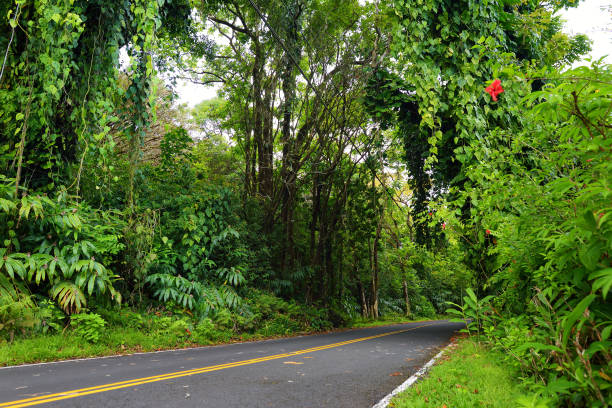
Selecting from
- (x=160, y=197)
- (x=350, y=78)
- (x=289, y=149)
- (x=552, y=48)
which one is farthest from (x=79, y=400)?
(x=552, y=48)

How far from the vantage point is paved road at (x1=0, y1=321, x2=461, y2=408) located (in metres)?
3.61

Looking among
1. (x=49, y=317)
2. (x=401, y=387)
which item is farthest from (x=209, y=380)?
(x=49, y=317)

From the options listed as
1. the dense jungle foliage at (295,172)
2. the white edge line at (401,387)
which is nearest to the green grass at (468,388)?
the white edge line at (401,387)

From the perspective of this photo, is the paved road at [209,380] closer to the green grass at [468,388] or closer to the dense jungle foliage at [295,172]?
the green grass at [468,388]

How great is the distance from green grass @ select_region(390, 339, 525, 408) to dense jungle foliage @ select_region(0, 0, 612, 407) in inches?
14.1

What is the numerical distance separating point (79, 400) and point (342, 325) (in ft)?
40.8

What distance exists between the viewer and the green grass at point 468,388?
3.37 metres

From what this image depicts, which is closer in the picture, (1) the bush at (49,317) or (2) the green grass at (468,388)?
(2) the green grass at (468,388)

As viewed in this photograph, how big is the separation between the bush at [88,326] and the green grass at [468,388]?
5.47 meters

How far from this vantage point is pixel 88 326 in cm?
657

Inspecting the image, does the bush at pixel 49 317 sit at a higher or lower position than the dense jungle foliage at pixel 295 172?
lower

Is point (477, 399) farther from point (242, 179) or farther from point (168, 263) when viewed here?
point (242, 179)

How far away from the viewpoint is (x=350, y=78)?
12.8 meters

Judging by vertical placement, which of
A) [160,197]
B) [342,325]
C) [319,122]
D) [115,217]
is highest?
[319,122]
